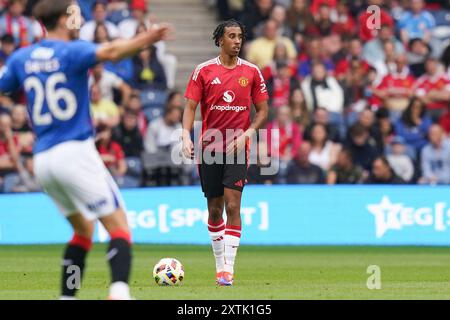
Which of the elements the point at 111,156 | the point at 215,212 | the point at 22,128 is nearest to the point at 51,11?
the point at 215,212

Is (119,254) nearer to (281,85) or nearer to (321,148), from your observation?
(321,148)

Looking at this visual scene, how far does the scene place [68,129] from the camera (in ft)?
31.0

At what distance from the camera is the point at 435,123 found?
76.5 ft

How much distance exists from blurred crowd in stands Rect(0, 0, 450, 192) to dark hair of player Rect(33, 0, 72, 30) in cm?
1150

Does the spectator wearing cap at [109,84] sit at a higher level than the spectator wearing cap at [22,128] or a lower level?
higher

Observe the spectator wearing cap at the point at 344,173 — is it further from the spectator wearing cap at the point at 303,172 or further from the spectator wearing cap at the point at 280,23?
the spectator wearing cap at the point at 280,23

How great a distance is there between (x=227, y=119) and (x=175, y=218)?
23.2ft

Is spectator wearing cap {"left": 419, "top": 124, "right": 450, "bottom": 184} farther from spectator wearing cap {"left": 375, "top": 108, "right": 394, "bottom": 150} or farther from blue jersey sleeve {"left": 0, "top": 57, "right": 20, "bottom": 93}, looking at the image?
blue jersey sleeve {"left": 0, "top": 57, "right": 20, "bottom": 93}

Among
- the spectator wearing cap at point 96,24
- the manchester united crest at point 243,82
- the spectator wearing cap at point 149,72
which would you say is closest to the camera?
the manchester united crest at point 243,82

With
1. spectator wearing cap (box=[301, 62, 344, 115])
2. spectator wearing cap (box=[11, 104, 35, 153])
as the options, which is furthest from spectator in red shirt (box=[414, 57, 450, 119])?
spectator wearing cap (box=[11, 104, 35, 153])

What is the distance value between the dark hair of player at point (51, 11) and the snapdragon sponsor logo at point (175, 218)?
10.6 metres

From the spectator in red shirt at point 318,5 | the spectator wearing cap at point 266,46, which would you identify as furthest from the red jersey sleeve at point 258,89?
the spectator in red shirt at point 318,5

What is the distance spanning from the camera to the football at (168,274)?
12.9 m
